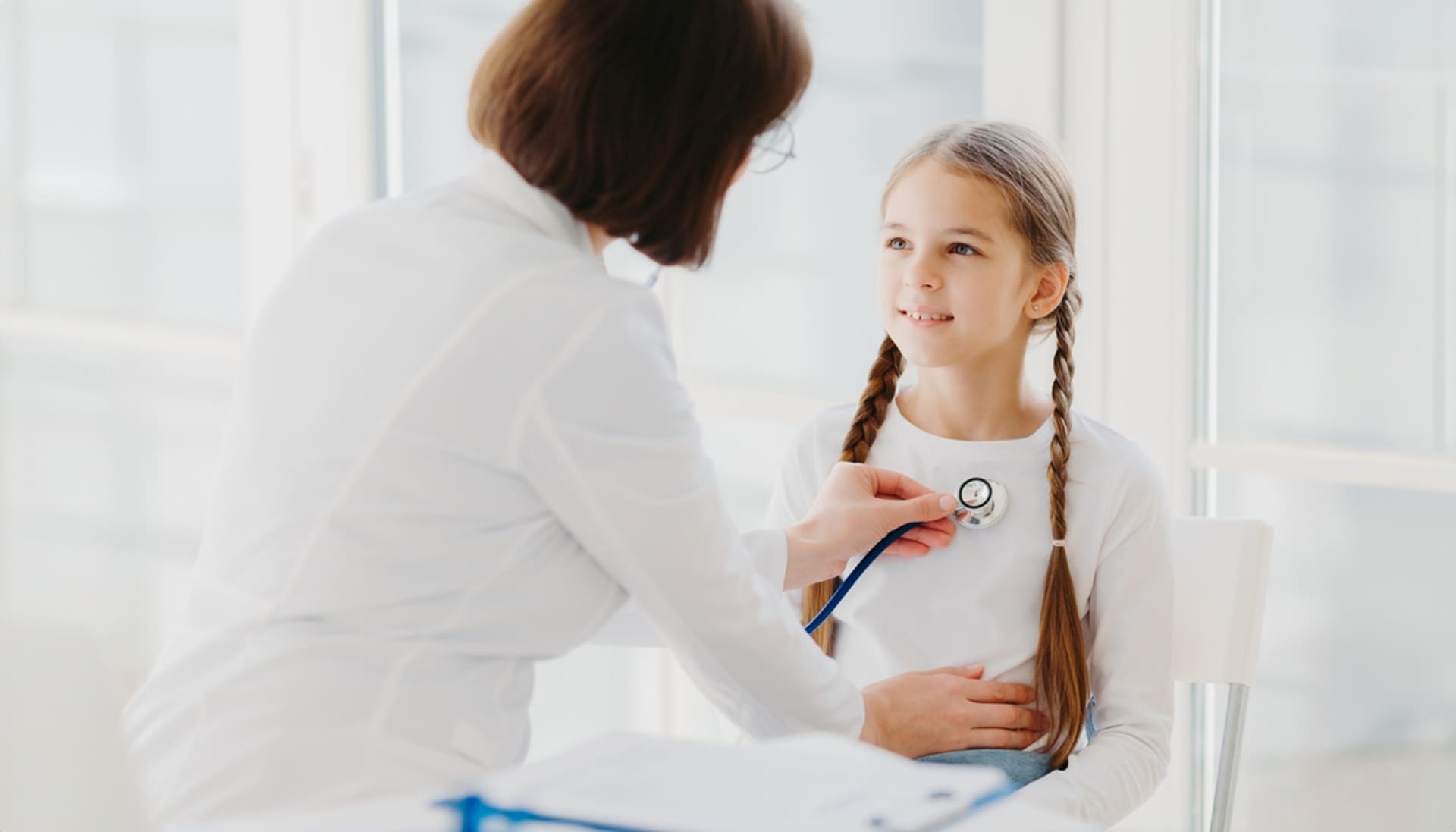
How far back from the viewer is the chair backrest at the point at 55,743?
0.75 meters

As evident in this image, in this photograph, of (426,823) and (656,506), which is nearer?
(426,823)

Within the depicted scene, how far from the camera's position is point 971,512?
4.67ft

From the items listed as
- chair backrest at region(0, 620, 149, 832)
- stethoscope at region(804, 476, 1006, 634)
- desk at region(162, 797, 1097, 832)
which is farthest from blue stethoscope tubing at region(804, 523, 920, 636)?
chair backrest at region(0, 620, 149, 832)

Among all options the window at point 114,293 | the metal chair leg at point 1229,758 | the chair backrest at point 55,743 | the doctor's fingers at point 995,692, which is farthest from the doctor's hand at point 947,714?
the window at point 114,293

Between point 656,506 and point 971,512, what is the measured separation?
49 cm

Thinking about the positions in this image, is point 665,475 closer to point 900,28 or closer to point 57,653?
point 57,653

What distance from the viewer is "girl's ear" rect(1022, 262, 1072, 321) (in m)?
1.47

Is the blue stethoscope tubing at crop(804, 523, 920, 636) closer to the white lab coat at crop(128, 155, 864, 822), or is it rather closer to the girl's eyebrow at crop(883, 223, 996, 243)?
the girl's eyebrow at crop(883, 223, 996, 243)

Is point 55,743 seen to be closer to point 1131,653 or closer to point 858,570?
point 858,570

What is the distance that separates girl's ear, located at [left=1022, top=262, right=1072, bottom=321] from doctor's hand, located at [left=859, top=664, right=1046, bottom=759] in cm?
35

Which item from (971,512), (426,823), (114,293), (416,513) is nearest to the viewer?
(426,823)

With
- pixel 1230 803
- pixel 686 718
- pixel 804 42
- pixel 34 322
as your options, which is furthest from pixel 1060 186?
pixel 34 322

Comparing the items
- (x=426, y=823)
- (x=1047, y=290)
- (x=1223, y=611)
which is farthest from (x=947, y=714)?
(x=426, y=823)

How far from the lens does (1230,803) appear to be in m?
1.48
